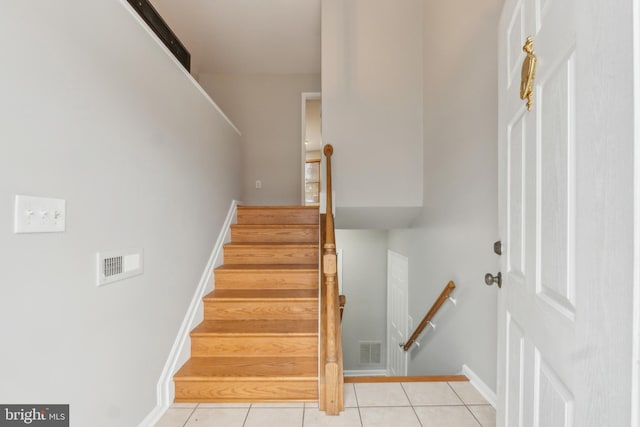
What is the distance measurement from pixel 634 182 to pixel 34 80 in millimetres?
1540

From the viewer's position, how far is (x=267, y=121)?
4.71 metres

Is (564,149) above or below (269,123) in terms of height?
below

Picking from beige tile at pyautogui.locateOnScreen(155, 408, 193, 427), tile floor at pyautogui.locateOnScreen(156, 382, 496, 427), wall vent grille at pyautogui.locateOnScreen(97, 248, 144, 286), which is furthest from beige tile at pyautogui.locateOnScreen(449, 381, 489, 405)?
wall vent grille at pyautogui.locateOnScreen(97, 248, 144, 286)

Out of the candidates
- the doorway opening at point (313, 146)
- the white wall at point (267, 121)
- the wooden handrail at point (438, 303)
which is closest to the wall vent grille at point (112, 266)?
the wooden handrail at point (438, 303)

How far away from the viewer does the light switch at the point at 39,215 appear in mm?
972

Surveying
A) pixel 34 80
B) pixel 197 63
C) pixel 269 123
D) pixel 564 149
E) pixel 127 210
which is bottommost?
pixel 127 210

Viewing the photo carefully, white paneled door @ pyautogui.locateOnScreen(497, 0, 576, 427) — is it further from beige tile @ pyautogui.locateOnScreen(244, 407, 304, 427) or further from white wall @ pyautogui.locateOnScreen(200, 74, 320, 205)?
white wall @ pyautogui.locateOnScreen(200, 74, 320, 205)

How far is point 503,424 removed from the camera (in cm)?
114

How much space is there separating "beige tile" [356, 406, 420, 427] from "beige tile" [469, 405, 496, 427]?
327mm

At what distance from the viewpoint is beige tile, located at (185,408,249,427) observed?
1638 millimetres

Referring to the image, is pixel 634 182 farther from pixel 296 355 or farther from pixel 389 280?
pixel 389 280

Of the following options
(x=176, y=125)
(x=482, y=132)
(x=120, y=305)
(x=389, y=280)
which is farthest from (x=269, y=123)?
(x=120, y=305)

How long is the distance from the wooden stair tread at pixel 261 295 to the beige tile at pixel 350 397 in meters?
0.65

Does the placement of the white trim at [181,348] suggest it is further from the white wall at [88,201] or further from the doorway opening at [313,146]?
the doorway opening at [313,146]
